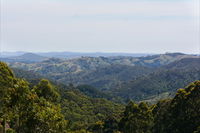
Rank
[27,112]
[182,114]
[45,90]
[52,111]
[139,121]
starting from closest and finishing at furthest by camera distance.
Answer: [52,111] < [27,112] < [45,90] < [182,114] < [139,121]

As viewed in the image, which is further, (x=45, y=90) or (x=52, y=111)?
(x=45, y=90)

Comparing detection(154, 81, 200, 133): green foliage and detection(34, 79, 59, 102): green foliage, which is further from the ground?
detection(34, 79, 59, 102): green foliage

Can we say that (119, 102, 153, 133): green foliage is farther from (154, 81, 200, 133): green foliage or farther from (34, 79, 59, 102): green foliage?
(34, 79, 59, 102): green foliage

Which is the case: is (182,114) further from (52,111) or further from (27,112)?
(27,112)

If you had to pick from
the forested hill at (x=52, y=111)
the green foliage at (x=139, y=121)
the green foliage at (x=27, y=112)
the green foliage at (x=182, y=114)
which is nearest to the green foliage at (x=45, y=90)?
the forested hill at (x=52, y=111)

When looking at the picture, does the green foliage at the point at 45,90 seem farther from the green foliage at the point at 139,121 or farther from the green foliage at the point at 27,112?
the green foliage at the point at 139,121

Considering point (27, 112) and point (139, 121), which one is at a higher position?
point (27, 112)

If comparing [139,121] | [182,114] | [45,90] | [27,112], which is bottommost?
[139,121]

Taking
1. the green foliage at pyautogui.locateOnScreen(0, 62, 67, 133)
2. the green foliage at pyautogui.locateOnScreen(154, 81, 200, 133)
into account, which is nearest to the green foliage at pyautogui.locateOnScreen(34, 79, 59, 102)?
the green foliage at pyautogui.locateOnScreen(0, 62, 67, 133)

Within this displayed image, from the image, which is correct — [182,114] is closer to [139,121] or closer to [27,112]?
[139,121]

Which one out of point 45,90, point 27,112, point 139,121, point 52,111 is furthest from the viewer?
point 139,121

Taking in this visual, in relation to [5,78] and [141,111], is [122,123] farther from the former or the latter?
[5,78]

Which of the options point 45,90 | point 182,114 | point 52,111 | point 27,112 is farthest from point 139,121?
point 27,112

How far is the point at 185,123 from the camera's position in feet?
229
